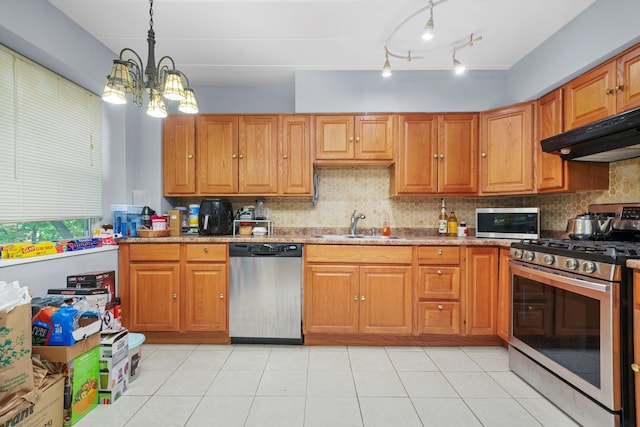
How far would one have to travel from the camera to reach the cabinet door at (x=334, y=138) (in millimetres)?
2873

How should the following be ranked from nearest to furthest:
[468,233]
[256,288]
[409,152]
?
[256,288] → [409,152] → [468,233]

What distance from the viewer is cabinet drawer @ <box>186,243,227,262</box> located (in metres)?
2.59

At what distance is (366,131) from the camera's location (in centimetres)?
287

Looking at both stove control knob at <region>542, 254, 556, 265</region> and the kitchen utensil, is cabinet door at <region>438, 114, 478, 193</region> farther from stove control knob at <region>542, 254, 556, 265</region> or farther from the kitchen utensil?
stove control knob at <region>542, 254, 556, 265</region>

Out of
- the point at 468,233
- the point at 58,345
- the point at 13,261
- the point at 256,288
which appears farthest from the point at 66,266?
the point at 468,233

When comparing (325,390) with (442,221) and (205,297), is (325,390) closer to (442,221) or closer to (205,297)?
(205,297)

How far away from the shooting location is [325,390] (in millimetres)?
1902

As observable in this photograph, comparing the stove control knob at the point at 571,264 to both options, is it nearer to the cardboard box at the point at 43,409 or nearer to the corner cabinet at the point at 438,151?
the corner cabinet at the point at 438,151

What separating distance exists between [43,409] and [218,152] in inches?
86.5

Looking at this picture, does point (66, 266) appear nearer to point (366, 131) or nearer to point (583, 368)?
point (366, 131)

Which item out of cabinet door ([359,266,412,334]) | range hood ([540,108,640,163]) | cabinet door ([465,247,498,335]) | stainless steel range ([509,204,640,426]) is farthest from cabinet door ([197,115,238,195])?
range hood ([540,108,640,163])

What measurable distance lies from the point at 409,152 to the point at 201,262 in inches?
85.4

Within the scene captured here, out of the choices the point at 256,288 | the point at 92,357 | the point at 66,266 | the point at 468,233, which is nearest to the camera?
the point at 92,357

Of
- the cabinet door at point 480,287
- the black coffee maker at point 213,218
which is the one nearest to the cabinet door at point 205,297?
the black coffee maker at point 213,218
